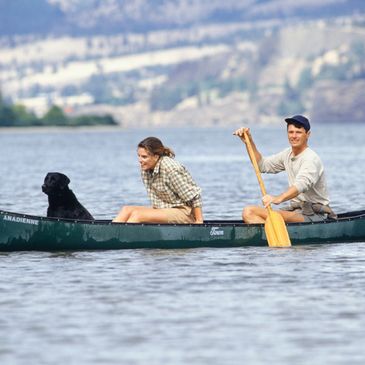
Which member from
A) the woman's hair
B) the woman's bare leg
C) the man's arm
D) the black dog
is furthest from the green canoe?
the woman's hair

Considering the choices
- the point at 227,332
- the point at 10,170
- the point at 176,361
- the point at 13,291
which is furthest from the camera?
the point at 10,170

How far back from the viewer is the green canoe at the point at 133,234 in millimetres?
23578

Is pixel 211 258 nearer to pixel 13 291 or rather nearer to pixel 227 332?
pixel 13 291

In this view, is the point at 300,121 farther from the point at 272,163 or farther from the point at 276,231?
the point at 276,231

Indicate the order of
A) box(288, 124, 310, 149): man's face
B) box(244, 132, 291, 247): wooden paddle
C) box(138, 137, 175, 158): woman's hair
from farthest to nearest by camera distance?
box(244, 132, 291, 247): wooden paddle, box(288, 124, 310, 149): man's face, box(138, 137, 175, 158): woman's hair

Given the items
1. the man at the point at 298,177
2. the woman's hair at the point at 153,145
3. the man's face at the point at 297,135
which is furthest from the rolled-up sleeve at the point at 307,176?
the woman's hair at the point at 153,145

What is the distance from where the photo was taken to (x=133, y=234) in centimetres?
2402

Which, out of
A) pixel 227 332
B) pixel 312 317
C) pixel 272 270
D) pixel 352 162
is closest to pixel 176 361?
pixel 227 332

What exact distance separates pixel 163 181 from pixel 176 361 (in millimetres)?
8444

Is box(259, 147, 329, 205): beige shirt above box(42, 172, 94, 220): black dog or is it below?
above

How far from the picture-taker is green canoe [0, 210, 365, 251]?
23.6 metres

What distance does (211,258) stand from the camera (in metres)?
24.0

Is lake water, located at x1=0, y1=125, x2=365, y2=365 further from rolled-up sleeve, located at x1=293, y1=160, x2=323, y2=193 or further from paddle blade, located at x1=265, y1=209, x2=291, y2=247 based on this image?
rolled-up sleeve, located at x1=293, y1=160, x2=323, y2=193

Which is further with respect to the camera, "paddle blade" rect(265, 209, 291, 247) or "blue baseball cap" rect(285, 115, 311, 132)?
"paddle blade" rect(265, 209, 291, 247)
